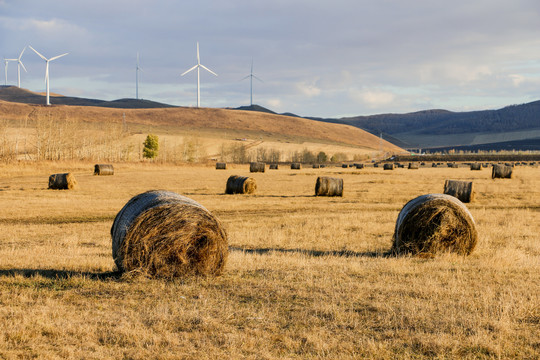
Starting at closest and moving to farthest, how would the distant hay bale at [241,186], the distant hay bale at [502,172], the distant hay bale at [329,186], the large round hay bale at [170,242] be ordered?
the large round hay bale at [170,242], the distant hay bale at [329,186], the distant hay bale at [241,186], the distant hay bale at [502,172]

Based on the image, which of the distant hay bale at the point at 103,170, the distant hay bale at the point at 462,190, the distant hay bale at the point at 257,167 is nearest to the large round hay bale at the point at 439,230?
the distant hay bale at the point at 462,190

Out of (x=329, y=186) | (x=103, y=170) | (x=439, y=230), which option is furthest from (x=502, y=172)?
(x=439, y=230)

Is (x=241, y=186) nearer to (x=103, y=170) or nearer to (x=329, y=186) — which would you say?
(x=329, y=186)

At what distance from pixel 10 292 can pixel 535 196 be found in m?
28.8

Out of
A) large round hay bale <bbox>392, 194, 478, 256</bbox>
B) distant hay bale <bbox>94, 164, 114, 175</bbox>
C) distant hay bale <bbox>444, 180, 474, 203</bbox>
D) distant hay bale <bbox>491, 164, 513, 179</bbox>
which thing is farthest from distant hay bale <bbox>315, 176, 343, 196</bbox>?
distant hay bale <bbox>94, 164, 114, 175</bbox>

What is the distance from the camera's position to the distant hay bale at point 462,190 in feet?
87.0

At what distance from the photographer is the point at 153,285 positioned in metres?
9.23

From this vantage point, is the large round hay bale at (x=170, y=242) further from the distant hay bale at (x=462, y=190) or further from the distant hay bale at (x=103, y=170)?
the distant hay bale at (x=103, y=170)

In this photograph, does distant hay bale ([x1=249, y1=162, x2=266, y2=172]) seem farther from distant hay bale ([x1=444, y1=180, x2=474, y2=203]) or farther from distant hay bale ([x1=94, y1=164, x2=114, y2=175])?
distant hay bale ([x1=444, y1=180, x2=474, y2=203])

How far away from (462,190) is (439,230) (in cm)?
1523

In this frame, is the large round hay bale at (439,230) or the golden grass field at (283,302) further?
the large round hay bale at (439,230)

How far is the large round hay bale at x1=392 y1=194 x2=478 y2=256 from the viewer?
41.7 ft

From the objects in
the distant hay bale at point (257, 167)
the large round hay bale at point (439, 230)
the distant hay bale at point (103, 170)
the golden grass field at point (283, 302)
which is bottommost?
the golden grass field at point (283, 302)

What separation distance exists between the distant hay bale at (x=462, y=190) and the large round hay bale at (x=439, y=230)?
1462 centimetres
